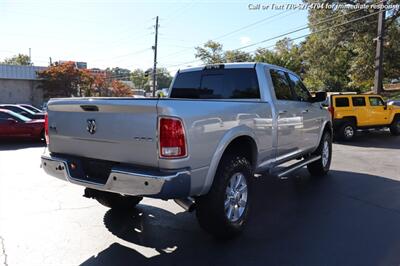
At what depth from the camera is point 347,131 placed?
13641 mm

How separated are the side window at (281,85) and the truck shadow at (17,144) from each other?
31.3ft

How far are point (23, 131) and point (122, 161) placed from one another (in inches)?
435

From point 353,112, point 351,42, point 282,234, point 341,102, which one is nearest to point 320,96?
point 282,234

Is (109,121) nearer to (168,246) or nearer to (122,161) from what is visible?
(122,161)

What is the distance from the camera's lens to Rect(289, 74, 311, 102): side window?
237 inches

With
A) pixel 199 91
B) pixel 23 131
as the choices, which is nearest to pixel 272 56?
pixel 23 131

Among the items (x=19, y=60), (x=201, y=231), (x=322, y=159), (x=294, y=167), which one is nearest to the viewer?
(x=201, y=231)

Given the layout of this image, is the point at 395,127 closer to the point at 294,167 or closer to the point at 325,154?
the point at 325,154

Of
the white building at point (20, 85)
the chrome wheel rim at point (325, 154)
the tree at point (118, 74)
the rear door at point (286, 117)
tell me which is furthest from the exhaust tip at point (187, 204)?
the tree at point (118, 74)

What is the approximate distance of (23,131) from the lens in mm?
12961

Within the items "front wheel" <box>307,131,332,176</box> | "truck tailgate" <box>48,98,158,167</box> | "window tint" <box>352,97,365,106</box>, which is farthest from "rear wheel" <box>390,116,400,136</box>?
"truck tailgate" <box>48,98,158,167</box>

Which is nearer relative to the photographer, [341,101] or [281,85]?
[281,85]

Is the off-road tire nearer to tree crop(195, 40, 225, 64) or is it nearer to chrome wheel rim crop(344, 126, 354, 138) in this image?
chrome wheel rim crop(344, 126, 354, 138)

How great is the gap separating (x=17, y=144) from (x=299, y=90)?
1066 centimetres
